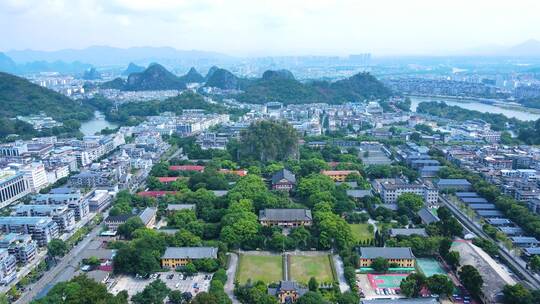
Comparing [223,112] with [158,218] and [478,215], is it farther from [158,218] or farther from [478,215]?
[478,215]

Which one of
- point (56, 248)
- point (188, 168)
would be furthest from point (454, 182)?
point (56, 248)

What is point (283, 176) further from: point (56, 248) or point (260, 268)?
point (56, 248)

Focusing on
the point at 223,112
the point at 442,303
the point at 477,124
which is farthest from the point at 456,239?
the point at 223,112

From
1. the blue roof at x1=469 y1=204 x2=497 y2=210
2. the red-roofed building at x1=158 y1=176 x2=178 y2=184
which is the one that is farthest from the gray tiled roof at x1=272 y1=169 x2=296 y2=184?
the blue roof at x1=469 y1=204 x2=497 y2=210

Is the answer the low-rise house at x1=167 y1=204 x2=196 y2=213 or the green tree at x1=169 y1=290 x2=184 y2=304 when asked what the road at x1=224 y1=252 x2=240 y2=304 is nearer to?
the green tree at x1=169 y1=290 x2=184 y2=304

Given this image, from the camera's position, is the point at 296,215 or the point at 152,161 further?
the point at 152,161
